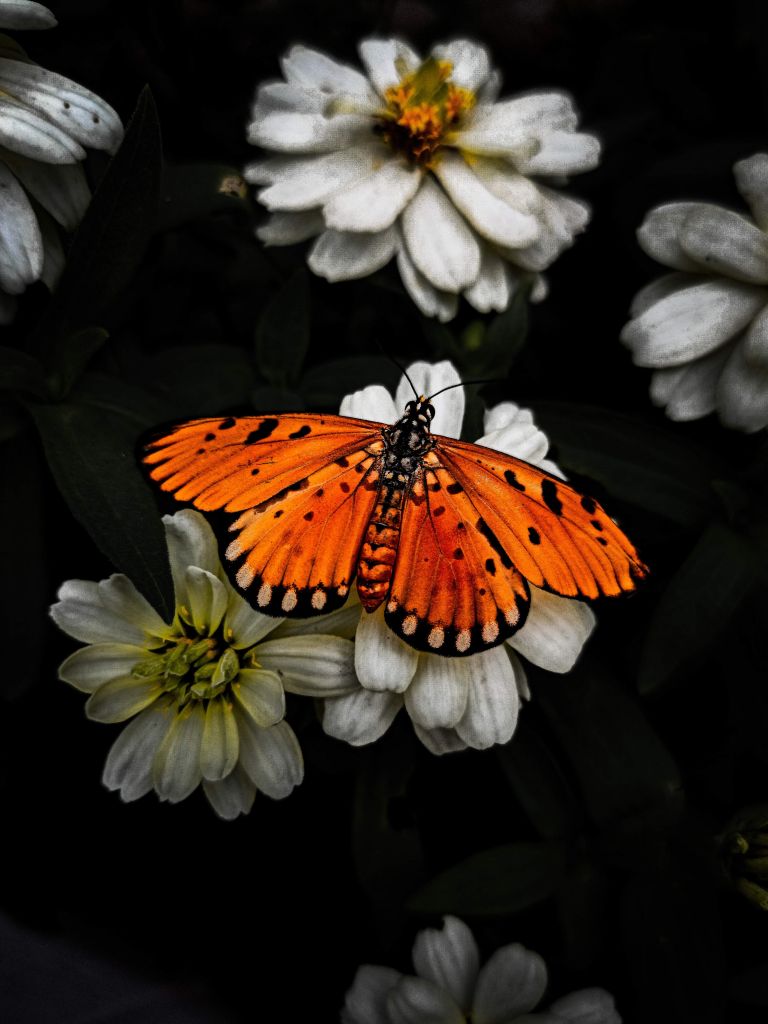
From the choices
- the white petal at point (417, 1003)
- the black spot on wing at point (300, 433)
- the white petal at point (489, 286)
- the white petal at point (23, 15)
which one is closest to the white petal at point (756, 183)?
the white petal at point (489, 286)

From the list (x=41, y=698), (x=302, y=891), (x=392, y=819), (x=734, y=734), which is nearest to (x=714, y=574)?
(x=734, y=734)

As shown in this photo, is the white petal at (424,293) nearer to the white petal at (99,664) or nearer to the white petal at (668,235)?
the white petal at (668,235)

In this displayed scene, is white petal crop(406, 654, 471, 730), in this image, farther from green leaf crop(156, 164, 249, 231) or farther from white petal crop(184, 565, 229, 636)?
green leaf crop(156, 164, 249, 231)

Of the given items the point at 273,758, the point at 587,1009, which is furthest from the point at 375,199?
the point at 587,1009

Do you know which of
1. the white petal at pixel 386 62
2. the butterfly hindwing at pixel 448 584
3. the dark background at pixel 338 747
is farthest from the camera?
the white petal at pixel 386 62

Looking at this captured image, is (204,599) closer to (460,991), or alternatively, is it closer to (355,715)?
(355,715)

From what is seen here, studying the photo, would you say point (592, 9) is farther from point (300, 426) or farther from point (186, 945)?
point (186, 945)

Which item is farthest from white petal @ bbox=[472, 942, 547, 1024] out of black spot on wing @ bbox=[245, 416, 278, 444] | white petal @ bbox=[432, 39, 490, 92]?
white petal @ bbox=[432, 39, 490, 92]
